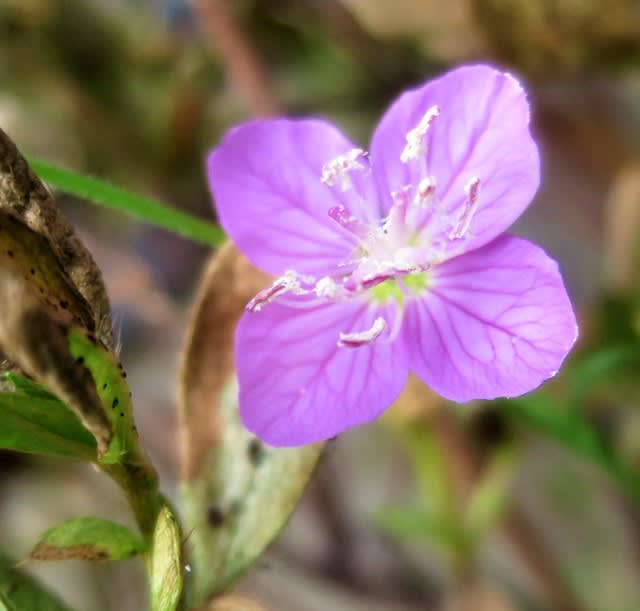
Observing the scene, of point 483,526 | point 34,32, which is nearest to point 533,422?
point 483,526

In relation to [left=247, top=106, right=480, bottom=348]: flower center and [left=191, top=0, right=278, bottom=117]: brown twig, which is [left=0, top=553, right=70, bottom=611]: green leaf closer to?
[left=247, top=106, right=480, bottom=348]: flower center

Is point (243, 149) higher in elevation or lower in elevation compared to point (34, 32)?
higher

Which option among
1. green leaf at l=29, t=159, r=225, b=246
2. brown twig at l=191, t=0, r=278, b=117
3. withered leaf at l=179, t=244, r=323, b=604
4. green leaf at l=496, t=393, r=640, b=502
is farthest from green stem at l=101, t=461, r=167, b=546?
brown twig at l=191, t=0, r=278, b=117

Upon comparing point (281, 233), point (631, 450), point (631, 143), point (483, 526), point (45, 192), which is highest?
point (45, 192)

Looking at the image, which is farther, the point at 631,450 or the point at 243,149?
the point at 631,450

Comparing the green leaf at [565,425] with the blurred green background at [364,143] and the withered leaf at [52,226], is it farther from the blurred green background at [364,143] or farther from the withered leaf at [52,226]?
the withered leaf at [52,226]

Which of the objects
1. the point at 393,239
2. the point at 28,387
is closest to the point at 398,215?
the point at 393,239

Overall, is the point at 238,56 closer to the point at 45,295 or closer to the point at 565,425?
the point at 565,425

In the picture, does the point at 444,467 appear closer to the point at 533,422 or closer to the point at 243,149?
the point at 533,422
